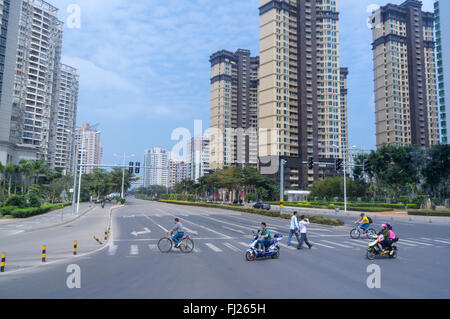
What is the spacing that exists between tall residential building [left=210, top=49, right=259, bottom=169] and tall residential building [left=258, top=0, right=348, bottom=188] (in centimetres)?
3749

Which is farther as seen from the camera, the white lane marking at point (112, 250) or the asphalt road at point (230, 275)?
the white lane marking at point (112, 250)

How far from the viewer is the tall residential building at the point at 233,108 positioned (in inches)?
5556

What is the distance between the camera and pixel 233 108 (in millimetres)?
147375

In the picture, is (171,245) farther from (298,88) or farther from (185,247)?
(298,88)

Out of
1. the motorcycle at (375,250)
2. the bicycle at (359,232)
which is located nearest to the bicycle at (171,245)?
the motorcycle at (375,250)

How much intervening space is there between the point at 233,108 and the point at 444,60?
305 feet

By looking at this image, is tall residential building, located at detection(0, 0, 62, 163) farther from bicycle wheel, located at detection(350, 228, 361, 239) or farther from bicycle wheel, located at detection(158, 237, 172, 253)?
bicycle wheel, located at detection(350, 228, 361, 239)

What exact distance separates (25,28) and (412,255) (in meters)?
104

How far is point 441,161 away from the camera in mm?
50000

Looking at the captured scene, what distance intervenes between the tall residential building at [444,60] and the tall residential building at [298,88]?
33404 mm

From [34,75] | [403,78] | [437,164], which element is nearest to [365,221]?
[437,164]

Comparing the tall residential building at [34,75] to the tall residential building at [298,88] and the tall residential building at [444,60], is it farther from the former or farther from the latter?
the tall residential building at [444,60]
